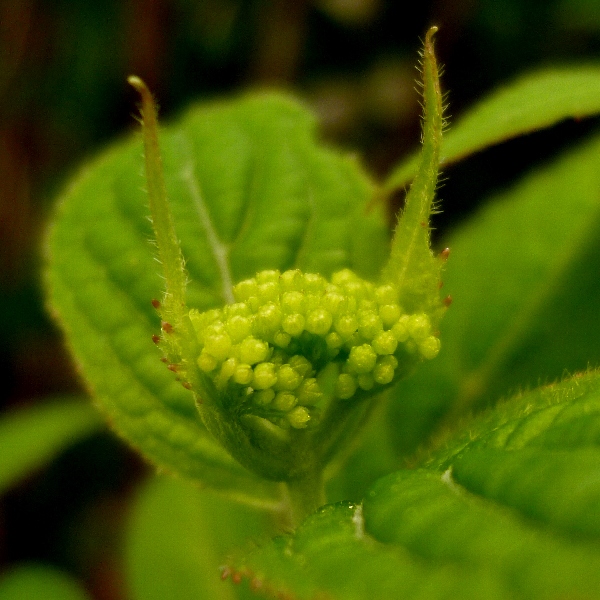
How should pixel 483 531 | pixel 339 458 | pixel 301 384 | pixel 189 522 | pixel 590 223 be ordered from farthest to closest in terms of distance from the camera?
pixel 189 522, pixel 590 223, pixel 339 458, pixel 301 384, pixel 483 531

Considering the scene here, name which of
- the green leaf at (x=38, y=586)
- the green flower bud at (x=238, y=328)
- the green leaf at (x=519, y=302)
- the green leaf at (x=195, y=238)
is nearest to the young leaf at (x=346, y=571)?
the green flower bud at (x=238, y=328)

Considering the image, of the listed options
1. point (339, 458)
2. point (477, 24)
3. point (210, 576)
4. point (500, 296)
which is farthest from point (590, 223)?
point (477, 24)

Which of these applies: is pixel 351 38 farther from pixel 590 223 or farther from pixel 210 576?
pixel 210 576

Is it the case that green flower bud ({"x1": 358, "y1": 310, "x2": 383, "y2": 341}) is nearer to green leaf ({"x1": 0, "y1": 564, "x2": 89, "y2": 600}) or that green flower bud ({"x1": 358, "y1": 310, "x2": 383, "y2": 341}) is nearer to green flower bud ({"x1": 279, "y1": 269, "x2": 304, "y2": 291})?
green flower bud ({"x1": 279, "y1": 269, "x2": 304, "y2": 291})

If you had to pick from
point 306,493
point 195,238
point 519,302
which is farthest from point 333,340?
point 519,302

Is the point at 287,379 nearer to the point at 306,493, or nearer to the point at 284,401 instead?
the point at 284,401

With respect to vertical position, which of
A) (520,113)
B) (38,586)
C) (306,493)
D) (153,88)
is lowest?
(38,586)

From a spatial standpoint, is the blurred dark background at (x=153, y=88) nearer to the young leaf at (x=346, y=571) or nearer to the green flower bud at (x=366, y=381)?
the green flower bud at (x=366, y=381)
